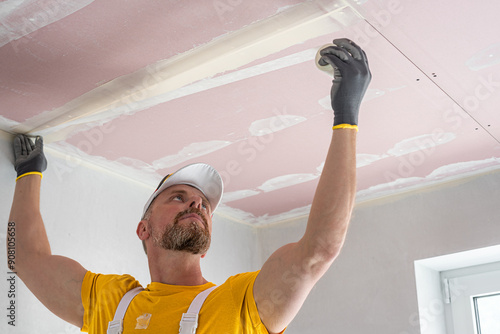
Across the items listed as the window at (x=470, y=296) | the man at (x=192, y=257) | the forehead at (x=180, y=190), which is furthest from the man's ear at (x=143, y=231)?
the window at (x=470, y=296)

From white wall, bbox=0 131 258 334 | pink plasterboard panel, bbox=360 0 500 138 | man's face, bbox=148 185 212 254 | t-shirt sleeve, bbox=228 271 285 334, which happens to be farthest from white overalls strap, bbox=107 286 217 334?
pink plasterboard panel, bbox=360 0 500 138

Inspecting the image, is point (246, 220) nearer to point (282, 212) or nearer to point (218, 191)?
point (282, 212)

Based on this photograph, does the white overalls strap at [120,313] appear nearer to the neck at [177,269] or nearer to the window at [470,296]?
the neck at [177,269]

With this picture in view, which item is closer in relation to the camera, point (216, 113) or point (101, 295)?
point (101, 295)

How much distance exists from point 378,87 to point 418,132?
428 millimetres

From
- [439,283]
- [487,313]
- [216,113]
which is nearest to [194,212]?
[216,113]

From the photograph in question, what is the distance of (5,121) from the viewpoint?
7.91 ft

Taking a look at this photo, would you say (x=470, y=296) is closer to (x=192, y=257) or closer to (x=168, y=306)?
(x=192, y=257)

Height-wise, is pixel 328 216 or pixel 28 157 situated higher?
pixel 28 157

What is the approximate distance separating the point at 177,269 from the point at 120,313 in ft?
0.90

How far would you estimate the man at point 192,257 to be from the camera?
156cm

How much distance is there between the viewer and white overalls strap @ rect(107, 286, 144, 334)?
1813mm

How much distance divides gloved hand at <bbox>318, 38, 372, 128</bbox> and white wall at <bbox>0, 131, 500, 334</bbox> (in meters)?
1.40

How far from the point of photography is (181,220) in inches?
82.3
